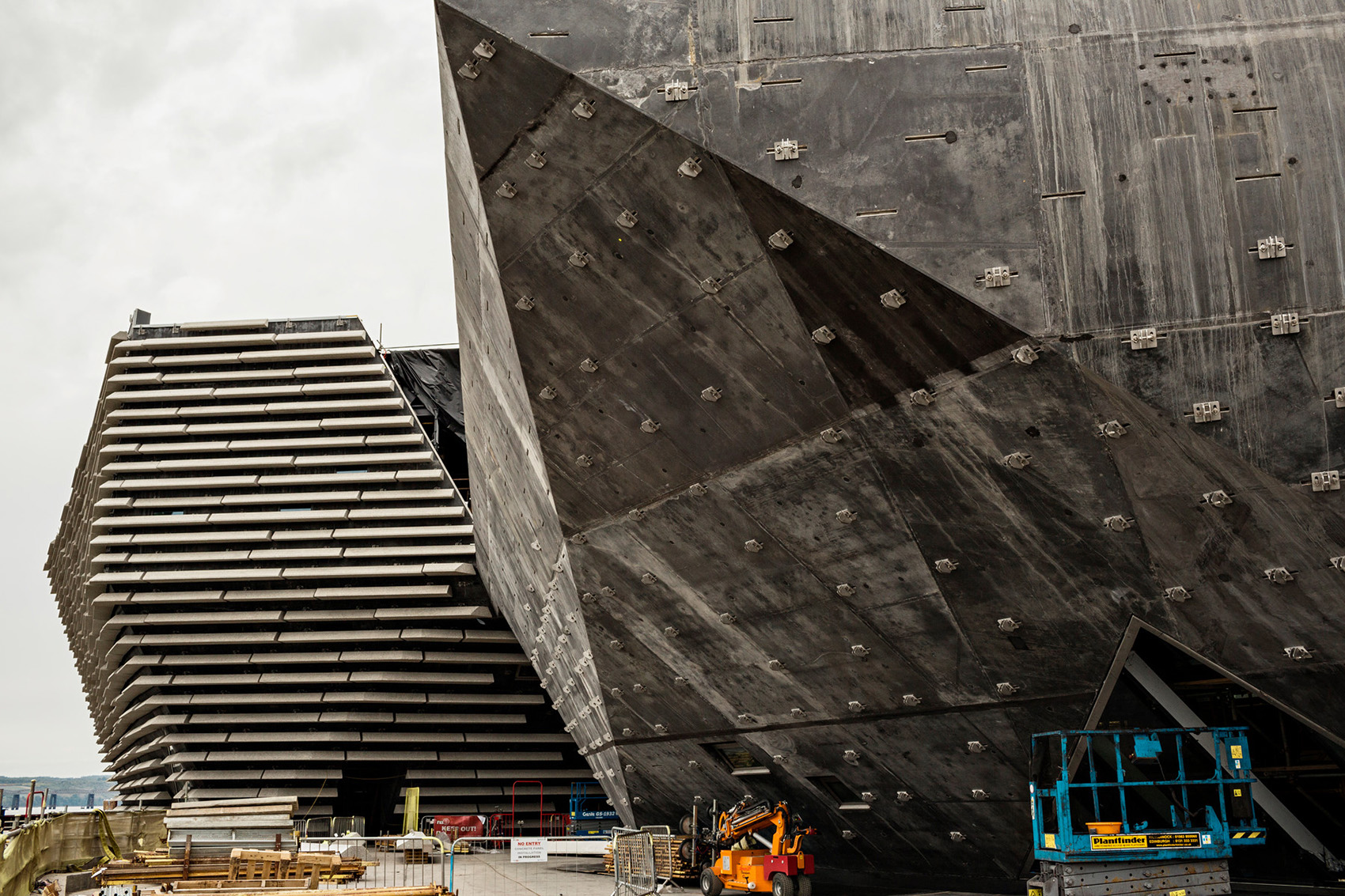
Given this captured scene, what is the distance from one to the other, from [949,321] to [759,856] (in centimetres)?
820

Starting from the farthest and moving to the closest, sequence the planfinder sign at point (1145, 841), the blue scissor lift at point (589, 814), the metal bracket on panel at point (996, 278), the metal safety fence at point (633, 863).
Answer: the blue scissor lift at point (589, 814)
the metal safety fence at point (633, 863)
the planfinder sign at point (1145, 841)
the metal bracket on panel at point (996, 278)

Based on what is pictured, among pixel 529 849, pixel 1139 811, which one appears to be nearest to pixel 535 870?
pixel 529 849

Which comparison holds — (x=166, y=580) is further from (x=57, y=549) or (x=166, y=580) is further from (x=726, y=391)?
(x=726, y=391)

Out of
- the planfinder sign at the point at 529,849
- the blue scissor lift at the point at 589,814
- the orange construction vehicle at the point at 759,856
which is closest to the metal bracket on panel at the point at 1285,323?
the orange construction vehicle at the point at 759,856

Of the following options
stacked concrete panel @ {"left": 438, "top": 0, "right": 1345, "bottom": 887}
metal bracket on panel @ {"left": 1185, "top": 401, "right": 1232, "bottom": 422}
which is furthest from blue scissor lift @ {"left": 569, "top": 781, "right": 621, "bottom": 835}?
metal bracket on panel @ {"left": 1185, "top": 401, "right": 1232, "bottom": 422}

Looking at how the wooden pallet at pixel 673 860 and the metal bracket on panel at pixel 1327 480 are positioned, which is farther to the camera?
the wooden pallet at pixel 673 860

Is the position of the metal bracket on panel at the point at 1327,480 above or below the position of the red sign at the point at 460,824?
above

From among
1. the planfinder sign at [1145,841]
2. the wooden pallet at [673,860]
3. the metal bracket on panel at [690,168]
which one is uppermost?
the metal bracket on panel at [690,168]

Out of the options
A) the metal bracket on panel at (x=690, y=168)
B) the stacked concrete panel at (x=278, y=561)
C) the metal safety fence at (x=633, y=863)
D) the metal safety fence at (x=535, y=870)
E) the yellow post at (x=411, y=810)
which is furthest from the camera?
the yellow post at (x=411, y=810)

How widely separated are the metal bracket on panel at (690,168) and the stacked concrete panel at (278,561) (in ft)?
63.5

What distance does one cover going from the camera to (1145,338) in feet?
24.1

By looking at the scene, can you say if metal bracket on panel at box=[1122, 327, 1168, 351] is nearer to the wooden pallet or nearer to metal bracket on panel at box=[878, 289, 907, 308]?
metal bracket on panel at box=[878, 289, 907, 308]

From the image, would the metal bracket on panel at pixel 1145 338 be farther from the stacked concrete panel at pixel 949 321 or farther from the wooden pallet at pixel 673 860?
the wooden pallet at pixel 673 860

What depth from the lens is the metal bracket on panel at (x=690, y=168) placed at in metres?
8.00
